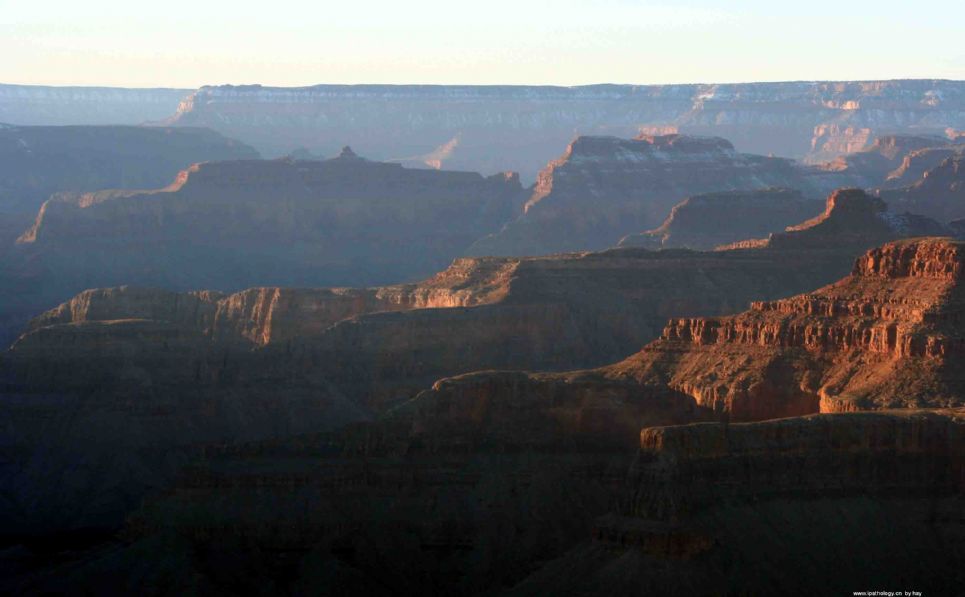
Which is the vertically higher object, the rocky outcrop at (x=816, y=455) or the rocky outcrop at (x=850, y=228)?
→ the rocky outcrop at (x=850, y=228)

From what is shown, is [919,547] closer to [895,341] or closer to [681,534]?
[681,534]

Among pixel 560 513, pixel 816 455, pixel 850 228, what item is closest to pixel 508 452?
pixel 560 513

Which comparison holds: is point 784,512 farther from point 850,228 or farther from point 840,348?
point 850,228

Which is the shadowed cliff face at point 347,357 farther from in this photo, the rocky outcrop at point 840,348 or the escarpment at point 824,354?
the rocky outcrop at point 840,348

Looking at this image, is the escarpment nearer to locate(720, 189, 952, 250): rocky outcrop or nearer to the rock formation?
the rock formation

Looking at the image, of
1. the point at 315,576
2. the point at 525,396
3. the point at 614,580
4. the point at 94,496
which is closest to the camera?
the point at 614,580

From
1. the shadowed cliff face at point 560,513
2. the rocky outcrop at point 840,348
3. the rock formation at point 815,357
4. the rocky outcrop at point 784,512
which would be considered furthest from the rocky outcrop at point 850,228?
the rocky outcrop at point 784,512

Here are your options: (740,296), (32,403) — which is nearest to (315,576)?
(32,403)

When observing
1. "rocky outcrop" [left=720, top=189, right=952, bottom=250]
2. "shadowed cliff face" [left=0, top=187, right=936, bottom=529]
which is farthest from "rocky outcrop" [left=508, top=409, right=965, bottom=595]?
"rocky outcrop" [left=720, top=189, right=952, bottom=250]

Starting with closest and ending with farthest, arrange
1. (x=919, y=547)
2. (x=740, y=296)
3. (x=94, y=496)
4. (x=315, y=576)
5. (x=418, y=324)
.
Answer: (x=919, y=547), (x=315, y=576), (x=94, y=496), (x=418, y=324), (x=740, y=296)

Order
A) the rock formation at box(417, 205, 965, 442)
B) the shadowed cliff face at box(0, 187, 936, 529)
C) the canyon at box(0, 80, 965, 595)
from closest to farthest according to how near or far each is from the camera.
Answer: the canyon at box(0, 80, 965, 595) → the rock formation at box(417, 205, 965, 442) → the shadowed cliff face at box(0, 187, 936, 529)

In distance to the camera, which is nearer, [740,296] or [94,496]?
[94,496]
